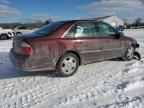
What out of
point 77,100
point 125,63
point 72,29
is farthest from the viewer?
point 125,63

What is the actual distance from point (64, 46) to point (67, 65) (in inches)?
20.9

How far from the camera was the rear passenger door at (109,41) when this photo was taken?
7.11 m

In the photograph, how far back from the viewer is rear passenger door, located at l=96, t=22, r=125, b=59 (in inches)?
280

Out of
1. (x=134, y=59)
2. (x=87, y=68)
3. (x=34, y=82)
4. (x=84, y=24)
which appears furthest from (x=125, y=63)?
(x=34, y=82)

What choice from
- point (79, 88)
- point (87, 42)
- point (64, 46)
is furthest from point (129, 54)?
point (79, 88)

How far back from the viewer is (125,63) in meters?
7.78

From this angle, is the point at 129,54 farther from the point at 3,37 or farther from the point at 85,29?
the point at 3,37

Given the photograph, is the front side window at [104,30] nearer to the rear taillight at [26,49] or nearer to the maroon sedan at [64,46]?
the maroon sedan at [64,46]

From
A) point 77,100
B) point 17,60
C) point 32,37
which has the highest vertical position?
point 32,37

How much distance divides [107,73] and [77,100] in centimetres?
216

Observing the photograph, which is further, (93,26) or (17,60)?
(93,26)

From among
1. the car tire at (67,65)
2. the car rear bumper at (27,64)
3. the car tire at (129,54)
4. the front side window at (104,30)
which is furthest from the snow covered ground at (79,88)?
the front side window at (104,30)

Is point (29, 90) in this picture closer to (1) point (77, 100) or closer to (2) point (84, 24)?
(1) point (77, 100)

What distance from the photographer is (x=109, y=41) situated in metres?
7.25
